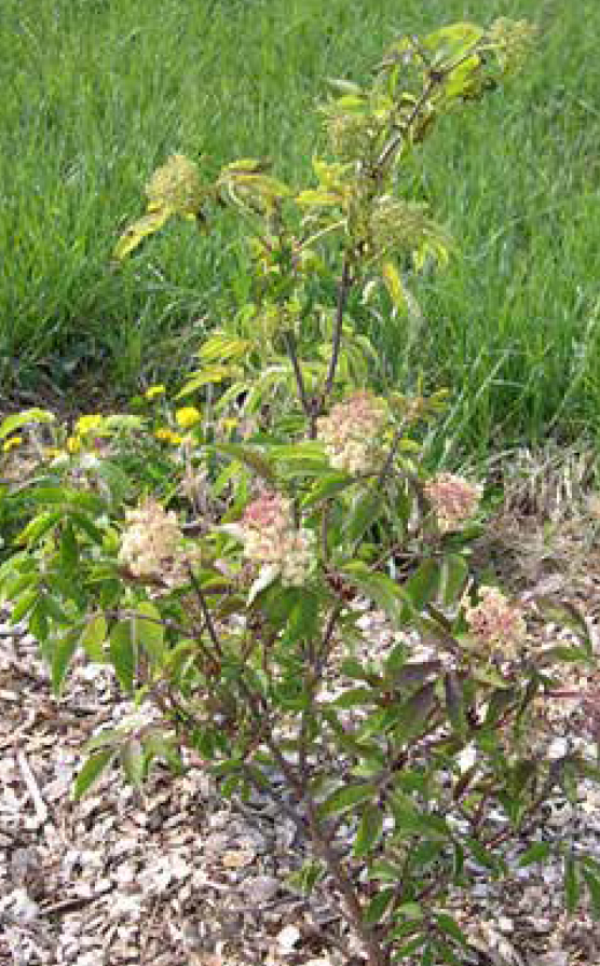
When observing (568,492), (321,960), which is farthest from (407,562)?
(321,960)

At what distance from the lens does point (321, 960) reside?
2082 mm

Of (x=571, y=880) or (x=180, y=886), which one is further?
(x=180, y=886)

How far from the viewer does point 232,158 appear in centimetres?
399

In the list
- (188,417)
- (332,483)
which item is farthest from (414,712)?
(188,417)

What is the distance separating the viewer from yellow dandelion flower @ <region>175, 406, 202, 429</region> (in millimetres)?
2824

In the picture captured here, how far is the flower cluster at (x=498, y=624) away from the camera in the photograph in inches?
60.2

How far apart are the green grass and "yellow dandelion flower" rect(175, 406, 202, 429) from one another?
43cm

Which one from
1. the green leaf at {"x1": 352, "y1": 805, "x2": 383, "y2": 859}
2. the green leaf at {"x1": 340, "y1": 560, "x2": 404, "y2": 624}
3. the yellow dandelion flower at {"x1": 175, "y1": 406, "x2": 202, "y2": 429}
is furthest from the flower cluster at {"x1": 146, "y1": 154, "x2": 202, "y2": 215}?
the yellow dandelion flower at {"x1": 175, "y1": 406, "x2": 202, "y2": 429}

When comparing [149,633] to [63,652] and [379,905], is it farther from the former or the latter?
[379,905]

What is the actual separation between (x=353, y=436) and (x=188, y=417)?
1447 millimetres

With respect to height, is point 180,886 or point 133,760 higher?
point 133,760

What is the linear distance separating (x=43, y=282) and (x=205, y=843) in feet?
5.12

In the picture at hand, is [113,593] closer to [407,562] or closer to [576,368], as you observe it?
[407,562]

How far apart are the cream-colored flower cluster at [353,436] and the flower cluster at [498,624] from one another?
0.21 meters
